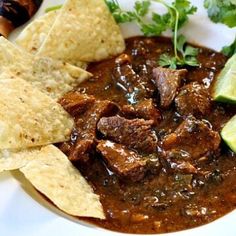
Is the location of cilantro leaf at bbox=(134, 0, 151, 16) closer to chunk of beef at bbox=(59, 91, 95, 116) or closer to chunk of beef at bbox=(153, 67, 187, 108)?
chunk of beef at bbox=(153, 67, 187, 108)

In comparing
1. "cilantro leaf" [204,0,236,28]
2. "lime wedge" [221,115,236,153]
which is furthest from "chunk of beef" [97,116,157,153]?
"cilantro leaf" [204,0,236,28]

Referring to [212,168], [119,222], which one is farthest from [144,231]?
[212,168]

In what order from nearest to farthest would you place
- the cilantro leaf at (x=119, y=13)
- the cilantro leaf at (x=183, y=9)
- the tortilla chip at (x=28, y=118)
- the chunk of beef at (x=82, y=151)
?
the tortilla chip at (x=28, y=118) → the chunk of beef at (x=82, y=151) → the cilantro leaf at (x=183, y=9) → the cilantro leaf at (x=119, y=13)

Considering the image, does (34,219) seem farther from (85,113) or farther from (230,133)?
(230,133)

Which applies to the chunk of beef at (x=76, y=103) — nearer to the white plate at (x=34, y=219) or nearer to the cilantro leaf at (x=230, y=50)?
the white plate at (x=34, y=219)

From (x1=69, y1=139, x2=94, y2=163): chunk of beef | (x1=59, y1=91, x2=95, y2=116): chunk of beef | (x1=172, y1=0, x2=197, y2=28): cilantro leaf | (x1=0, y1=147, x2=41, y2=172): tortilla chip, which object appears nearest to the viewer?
(x1=0, y1=147, x2=41, y2=172): tortilla chip

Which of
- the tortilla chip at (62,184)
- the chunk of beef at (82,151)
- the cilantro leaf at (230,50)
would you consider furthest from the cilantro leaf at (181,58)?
the tortilla chip at (62,184)
